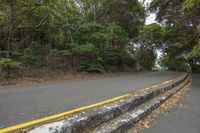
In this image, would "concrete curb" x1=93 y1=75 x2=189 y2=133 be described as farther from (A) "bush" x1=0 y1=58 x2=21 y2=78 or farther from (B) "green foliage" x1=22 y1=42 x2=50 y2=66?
(B) "green foliage" x1=22 y1=42 x2=50 y2=66

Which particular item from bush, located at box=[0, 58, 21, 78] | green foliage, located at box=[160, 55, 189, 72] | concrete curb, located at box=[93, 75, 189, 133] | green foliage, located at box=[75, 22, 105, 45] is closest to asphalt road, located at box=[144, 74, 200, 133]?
concrete curb, located at box=[93, 75, 189, 133]

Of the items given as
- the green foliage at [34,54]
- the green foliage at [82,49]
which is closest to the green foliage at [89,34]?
the green foliage at [82,49]

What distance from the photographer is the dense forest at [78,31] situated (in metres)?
13.6

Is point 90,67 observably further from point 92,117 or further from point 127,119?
point 92,117

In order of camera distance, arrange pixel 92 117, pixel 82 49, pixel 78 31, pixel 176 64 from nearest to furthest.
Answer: pixel 92 117
pixel 82 49
pixel 78 31
pixel 176 64

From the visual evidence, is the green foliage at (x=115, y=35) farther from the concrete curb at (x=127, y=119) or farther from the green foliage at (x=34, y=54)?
the concrete curb at (x=127, y=119)

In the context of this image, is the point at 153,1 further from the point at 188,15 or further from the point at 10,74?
the point at 10,74

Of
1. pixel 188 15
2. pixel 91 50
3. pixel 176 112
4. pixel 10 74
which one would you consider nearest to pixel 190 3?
pixel 188 15

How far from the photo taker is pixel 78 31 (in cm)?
1766

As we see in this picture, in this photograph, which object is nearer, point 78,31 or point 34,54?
point 34,54

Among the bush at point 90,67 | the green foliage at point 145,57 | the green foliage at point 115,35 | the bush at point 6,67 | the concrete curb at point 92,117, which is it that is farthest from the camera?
the green foliage at point 145,57

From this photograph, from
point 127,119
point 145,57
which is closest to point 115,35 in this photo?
point 127,119

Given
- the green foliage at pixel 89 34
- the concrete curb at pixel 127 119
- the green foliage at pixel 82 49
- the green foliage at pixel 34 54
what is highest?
the green foliage at pixel 89 34

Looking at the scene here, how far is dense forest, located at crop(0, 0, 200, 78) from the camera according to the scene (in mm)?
13578
